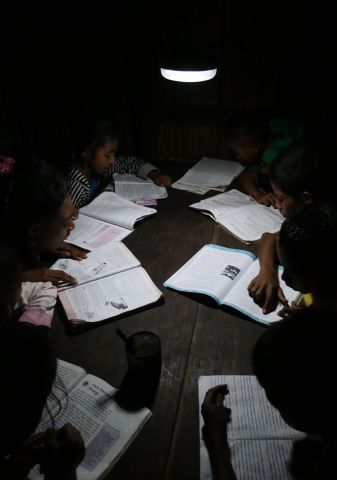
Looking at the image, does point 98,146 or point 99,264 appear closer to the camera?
point 99,264

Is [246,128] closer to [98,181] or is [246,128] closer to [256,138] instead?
[256,138]

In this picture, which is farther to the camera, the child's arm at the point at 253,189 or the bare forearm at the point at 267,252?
the child's arm at the point at 253,189

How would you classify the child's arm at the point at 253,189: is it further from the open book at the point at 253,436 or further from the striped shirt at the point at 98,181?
the open book at the point at 253,436

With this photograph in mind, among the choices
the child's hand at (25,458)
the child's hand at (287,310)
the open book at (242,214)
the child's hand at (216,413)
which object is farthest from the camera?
the open book at (242,214)

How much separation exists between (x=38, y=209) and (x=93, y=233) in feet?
1.18

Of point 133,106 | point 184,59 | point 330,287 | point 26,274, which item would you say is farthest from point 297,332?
point 133,106

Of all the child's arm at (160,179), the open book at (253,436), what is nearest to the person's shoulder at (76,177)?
the child's arm at (160,179)

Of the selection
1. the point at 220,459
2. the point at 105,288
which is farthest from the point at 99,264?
the point at 220,459

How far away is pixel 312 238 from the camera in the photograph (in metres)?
1.23

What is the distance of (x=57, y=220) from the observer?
180 centimetres

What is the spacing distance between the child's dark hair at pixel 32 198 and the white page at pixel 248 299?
37.0 inches

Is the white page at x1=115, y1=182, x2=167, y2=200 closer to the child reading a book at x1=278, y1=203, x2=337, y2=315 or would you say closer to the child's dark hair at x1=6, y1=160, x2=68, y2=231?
the child's dark hair at x1=6, y1=160, x2=68, y2=231

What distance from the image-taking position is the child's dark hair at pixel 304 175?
179 cm

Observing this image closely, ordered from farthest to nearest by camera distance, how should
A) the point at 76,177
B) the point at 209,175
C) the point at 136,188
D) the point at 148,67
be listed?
the point at 148,67
the point at 209,175
the point at 136,188
the point at 76,177
